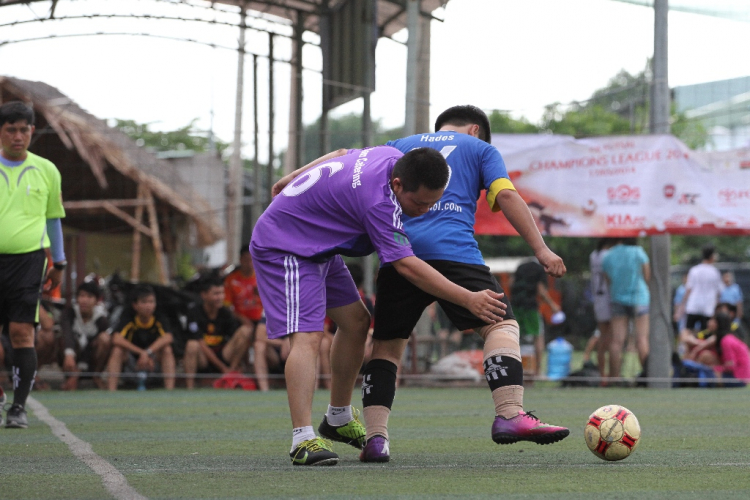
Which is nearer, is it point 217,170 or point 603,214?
point 603,214

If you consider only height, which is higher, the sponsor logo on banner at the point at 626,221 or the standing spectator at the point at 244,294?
the sponsor logo on banner at the point at 626,221

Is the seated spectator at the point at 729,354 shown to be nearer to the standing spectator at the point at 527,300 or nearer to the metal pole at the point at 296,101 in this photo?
the standing spectator at the point at 527,300

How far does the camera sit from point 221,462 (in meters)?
4.83

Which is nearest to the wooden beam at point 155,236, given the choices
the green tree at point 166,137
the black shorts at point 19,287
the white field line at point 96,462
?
the green tree at point 166,137

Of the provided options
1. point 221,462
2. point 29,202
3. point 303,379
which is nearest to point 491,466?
point 303,379

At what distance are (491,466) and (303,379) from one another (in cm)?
89

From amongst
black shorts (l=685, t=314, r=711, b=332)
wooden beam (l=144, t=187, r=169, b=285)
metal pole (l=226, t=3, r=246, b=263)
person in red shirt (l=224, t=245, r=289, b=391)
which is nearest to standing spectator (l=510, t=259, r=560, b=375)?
person in red shirt (l=224, t=245, r=289, b=391)

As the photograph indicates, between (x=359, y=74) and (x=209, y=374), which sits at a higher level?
(x=359, y=74)

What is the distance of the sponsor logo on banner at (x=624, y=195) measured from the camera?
468 inches

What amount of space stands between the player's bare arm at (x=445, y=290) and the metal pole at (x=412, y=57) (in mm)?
8866

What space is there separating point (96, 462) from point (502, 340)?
6.17 feet

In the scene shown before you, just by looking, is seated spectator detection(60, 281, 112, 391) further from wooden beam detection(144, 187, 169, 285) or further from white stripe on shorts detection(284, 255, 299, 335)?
wooden beam detection(144, 187, 169, 285)

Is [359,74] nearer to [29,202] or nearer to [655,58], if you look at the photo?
[655,58]

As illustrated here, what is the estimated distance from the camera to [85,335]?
40.1 ft
